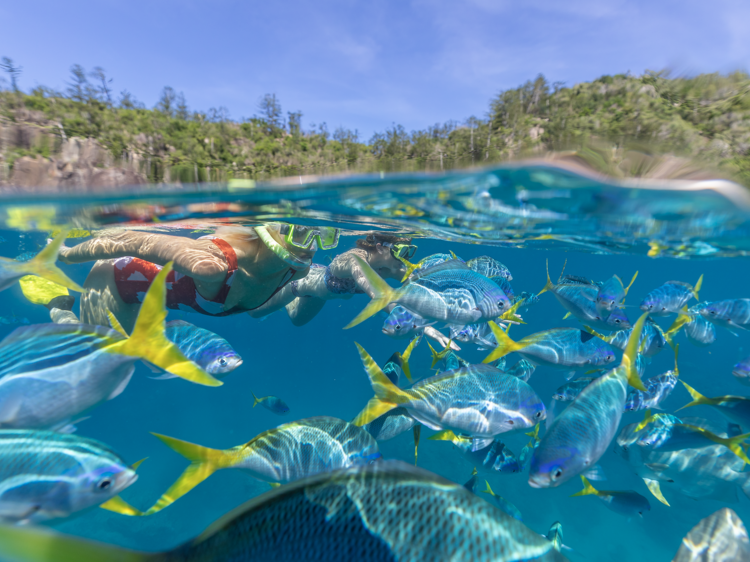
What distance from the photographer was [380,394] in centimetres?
359

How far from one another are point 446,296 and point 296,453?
100 inches

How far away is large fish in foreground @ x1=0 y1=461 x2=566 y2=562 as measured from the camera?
4.49ft

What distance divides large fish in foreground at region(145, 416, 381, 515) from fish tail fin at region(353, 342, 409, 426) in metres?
0.22

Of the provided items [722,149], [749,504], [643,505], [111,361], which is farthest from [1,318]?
[749,504]

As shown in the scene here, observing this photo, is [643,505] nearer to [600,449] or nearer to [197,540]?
[600,449]

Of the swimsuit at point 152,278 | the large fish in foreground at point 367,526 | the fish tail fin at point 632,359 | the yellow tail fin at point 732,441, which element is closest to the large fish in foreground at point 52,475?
the large fish in foreground at point 367,526

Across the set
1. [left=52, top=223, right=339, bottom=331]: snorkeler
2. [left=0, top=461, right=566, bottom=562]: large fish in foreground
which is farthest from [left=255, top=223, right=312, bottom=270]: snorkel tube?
[left=0, top=461, right=566, bottom=562]: large fish in foreground

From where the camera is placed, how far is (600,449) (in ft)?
10.2

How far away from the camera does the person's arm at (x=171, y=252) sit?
17.1ft

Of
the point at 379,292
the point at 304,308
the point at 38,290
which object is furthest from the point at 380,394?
the point at 38,290

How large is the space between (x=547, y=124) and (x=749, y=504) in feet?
41.0

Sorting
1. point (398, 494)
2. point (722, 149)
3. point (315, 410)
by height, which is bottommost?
point (315, 410)

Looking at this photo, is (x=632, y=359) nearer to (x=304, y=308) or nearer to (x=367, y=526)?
(x=367, y=526)

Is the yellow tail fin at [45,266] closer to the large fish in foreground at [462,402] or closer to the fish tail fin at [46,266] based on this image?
the fish tail fin at [46,266]
